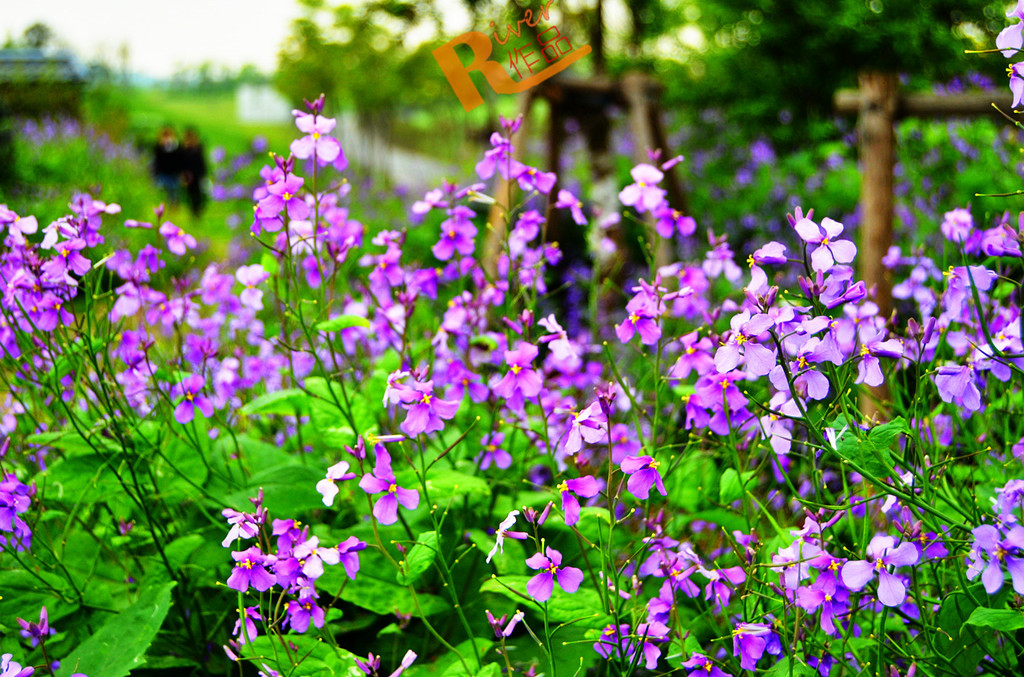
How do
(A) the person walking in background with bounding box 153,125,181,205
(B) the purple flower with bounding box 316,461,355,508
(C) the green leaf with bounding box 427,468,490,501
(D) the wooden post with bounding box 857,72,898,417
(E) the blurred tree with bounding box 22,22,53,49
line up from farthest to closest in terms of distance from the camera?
(E) the blurred tree with bounding box 22,22,53,49 < (A) the person walking in background with bounding box 153,125,181,205 < (D) the wooden post with bounding box 857,72,898,417 < (C) the green leaf with bounding box 427,468,490,501 < (B) the purple flower with bounding box 316,461,355,508

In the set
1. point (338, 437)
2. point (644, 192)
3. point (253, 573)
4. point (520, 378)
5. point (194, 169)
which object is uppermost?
point (644, 192)

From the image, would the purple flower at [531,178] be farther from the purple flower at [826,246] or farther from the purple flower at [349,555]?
the purple flower at [349,555]

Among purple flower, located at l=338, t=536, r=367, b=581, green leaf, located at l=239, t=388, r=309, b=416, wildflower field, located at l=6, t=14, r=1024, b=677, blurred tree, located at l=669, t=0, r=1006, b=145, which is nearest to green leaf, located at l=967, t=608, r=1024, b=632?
wildflower field, located at l=6, t=14, r=1024, b=677

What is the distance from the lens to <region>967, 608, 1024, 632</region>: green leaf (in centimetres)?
117

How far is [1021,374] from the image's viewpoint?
1303mm

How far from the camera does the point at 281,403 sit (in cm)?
208

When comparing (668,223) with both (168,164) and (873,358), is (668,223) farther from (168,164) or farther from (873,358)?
(168,164)

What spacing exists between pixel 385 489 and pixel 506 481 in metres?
0.55

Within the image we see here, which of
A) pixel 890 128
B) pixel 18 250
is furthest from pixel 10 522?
pixel 890 128

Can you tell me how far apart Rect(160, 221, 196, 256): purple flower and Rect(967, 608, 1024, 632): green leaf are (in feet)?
5.85

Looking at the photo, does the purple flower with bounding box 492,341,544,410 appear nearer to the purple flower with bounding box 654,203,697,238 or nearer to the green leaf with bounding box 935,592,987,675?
the purple flower with bounding box 654,203,697,238

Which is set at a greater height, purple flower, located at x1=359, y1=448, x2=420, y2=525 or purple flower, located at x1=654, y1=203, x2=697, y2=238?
purple flower, located at x1=654, y1=203, x2=697, y2=238

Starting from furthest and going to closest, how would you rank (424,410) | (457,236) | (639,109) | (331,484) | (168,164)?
(168,164)
(639,109)
(457,236)
(424,410)
(331,484)

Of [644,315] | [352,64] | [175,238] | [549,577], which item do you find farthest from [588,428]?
[352,64]
